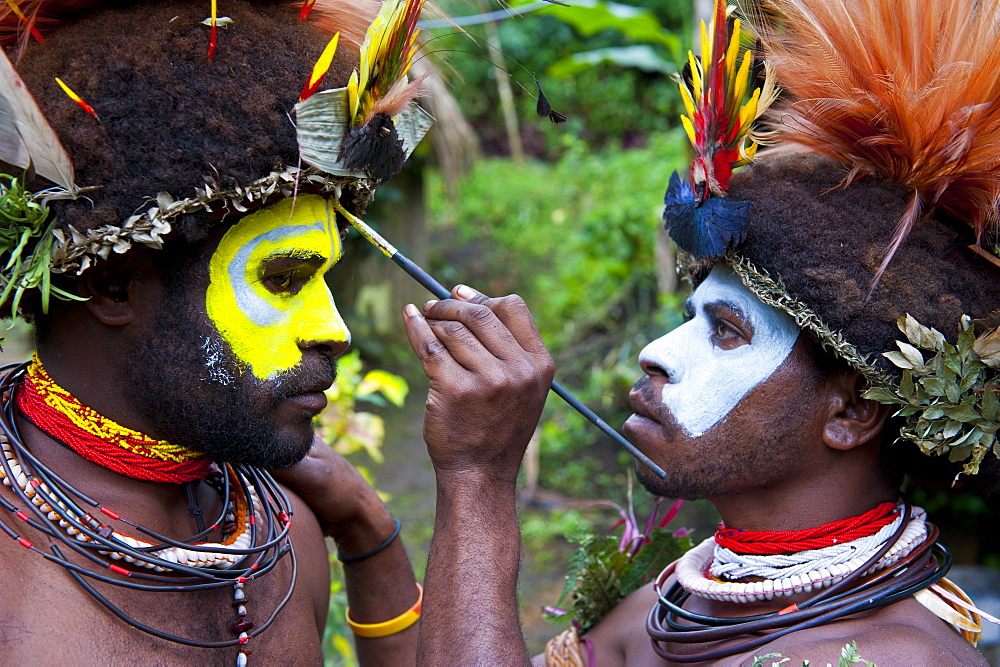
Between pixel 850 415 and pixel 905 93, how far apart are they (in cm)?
80

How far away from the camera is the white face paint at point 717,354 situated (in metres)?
2.25

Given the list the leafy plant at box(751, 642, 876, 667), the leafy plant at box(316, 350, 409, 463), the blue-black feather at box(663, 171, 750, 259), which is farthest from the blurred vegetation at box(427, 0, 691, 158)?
the leafy plant at box(751, 642, 876, 667)

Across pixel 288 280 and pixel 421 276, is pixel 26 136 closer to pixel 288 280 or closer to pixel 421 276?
pixel 288 280

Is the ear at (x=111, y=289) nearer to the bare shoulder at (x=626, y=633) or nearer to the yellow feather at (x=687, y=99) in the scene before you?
the yellow feather at (x=687, y=99)

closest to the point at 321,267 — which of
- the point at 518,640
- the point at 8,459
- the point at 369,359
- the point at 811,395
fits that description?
the point at 8,459

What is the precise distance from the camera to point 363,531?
2.69m

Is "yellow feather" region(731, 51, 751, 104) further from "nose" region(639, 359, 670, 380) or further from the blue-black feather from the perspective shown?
"nose" region(639, 359, 670, 380)

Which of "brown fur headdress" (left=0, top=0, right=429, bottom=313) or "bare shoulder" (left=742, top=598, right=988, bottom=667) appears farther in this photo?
"bare shoulder" (left=742, top=598, right=988, bottom=667)

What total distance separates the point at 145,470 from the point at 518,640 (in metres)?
0.94

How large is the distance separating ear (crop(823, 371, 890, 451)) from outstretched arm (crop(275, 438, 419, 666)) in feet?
4.41

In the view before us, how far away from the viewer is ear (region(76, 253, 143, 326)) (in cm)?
190

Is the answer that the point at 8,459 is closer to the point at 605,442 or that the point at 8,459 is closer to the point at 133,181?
the point at 133,181

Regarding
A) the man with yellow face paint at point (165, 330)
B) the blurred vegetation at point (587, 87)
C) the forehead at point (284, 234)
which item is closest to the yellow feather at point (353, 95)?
the man with yellow face paint at point (165, 330)

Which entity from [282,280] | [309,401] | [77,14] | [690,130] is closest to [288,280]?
[282,280]
